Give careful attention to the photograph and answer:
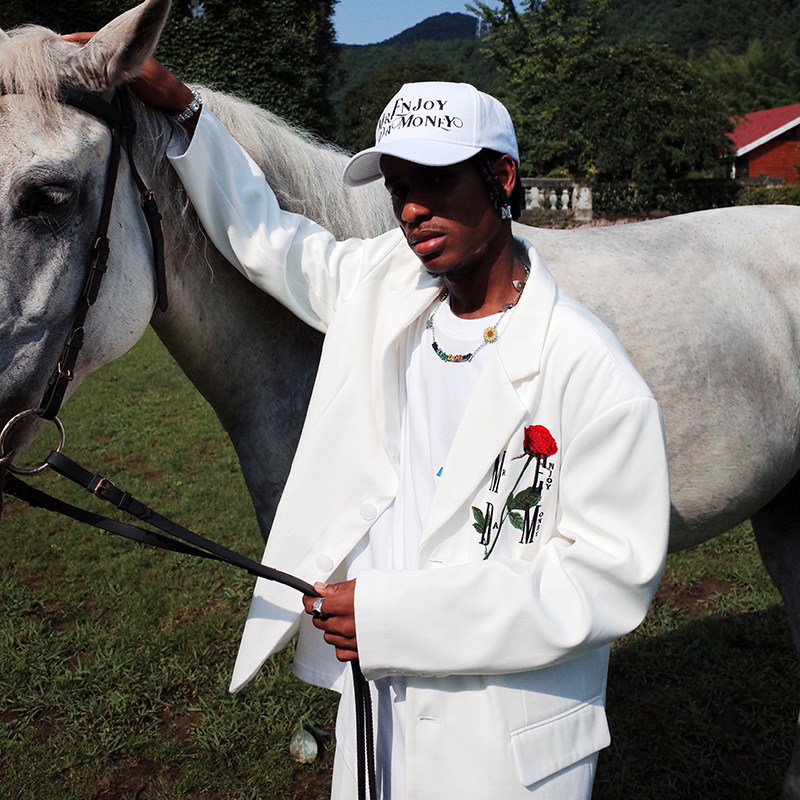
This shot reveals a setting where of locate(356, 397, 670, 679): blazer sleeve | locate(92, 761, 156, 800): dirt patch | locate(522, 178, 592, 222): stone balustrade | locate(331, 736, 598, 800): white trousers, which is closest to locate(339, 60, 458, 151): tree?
locate(522, 178, 592, 222): stone balustrade

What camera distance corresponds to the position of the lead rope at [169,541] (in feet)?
4.51

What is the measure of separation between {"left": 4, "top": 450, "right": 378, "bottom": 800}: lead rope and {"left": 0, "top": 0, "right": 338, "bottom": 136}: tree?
600 inches

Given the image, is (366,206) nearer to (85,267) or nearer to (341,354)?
(341,354)

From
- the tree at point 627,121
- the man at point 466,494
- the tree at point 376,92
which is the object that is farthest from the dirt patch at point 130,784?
the tree at point 376,92

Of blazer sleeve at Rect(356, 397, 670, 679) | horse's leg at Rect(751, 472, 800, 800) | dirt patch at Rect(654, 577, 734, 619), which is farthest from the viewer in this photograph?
dirt patch at Rect(654, 577, 734, 619)

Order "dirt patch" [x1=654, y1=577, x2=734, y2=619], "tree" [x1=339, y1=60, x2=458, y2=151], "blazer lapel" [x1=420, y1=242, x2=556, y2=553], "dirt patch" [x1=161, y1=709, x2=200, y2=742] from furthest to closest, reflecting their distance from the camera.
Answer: "tree" [x1=339, y1=60, x2=458, y2=151], "dirt patch" [x1=654, y1=577, x2=734, y2=619], "dirt patch" [x1=161, y1=709, x2=200, y2=742], "blazer lapel" [x1=420, y1=242, x2=556, y2=553]

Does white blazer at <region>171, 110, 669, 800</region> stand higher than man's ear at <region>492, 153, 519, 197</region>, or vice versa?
man's ear at <region>492, 153, 519, 197</region>

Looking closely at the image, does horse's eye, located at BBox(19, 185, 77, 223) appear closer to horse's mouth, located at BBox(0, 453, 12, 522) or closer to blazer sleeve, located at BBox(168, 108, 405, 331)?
blazer sleeve, located at BBox(168, 108, 405, 331)

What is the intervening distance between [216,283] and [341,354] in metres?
0.49

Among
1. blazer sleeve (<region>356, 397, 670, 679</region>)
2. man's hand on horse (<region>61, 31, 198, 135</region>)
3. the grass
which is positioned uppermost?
man's hand on horse (<region>61, 31, 198, 135</region>)

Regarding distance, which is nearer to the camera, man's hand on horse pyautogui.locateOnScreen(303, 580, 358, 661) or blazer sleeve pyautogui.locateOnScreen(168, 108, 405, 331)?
man's hand on horse pyautogui.locateOnScreen(303, 580, 358, 661)

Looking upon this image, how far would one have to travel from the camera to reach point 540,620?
1.17 meters

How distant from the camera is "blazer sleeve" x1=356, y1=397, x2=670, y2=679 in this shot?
118 cm

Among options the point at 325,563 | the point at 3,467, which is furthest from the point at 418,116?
the point at 3,467
